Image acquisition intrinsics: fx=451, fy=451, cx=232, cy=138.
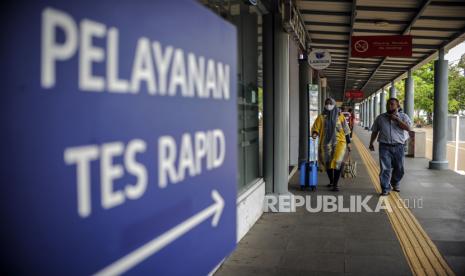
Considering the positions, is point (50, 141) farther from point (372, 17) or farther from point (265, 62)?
point (372, 17)

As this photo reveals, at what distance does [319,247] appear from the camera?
470cm

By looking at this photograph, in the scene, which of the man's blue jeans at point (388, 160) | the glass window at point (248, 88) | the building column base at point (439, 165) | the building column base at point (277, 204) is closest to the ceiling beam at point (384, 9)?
the man's blue jeans at point (388, 160)

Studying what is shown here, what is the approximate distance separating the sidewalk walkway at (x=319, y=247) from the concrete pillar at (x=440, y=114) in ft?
18.7

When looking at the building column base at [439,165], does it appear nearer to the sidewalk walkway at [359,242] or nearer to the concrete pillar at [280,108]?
the sidewalk walkway at [359,242]

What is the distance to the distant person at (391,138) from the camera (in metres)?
7.39

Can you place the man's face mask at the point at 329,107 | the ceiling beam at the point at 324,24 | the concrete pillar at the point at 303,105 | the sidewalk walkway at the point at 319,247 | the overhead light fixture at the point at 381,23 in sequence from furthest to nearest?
the concrete pillar at the point at 303,105, the ceiling beam at the point at 324,24, the overhead light fixture at the point at 381,23, the man's face mask at the point at 329,107, the sidewalk walkway at the point at 319,247

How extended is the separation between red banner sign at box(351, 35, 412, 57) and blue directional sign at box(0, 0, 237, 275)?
957 cm

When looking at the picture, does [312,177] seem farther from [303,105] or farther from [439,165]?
[439,165]

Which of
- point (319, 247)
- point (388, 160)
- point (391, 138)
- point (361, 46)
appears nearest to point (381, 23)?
point (361, 46)

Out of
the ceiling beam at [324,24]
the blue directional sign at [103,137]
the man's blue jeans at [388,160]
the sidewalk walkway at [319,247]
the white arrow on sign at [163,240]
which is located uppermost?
the ceiling beam at [324,24]

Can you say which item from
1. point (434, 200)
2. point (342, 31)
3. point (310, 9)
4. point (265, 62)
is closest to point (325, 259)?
point (265, 62)

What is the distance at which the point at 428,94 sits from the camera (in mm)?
46406

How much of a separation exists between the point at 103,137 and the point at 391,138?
7.32 m

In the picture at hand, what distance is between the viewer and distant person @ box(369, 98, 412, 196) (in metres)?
7.39
